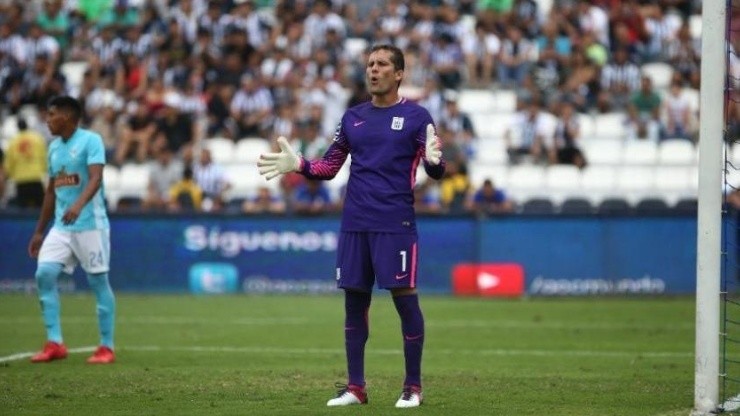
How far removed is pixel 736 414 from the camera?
961 cm

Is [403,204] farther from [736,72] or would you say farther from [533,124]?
[736,72]

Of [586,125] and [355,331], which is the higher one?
[586,125]

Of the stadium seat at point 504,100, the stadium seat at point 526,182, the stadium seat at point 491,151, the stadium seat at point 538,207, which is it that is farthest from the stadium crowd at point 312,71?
the stadium seat at point 538,207

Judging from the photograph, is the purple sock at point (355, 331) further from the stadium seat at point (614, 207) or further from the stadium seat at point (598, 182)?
the stadium seat at point (598, 182)

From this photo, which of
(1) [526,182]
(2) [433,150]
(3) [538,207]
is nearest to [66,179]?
(2) [433,150]

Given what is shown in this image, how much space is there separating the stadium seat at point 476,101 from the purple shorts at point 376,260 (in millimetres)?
18389

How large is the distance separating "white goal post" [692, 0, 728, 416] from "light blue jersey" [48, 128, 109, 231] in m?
6.08

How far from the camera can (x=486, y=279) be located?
23.6 metres

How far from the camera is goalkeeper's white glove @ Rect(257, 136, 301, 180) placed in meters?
9.99

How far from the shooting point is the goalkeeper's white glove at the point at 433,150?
960 cm

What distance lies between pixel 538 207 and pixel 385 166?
13985 mm

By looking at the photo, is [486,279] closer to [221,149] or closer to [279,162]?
[221,149]

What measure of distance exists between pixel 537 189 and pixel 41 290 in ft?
47.4

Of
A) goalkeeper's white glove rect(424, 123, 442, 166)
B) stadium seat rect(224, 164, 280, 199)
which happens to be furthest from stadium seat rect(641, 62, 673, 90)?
goalkeeper's white glove rect(424, 123, 442, 166)
